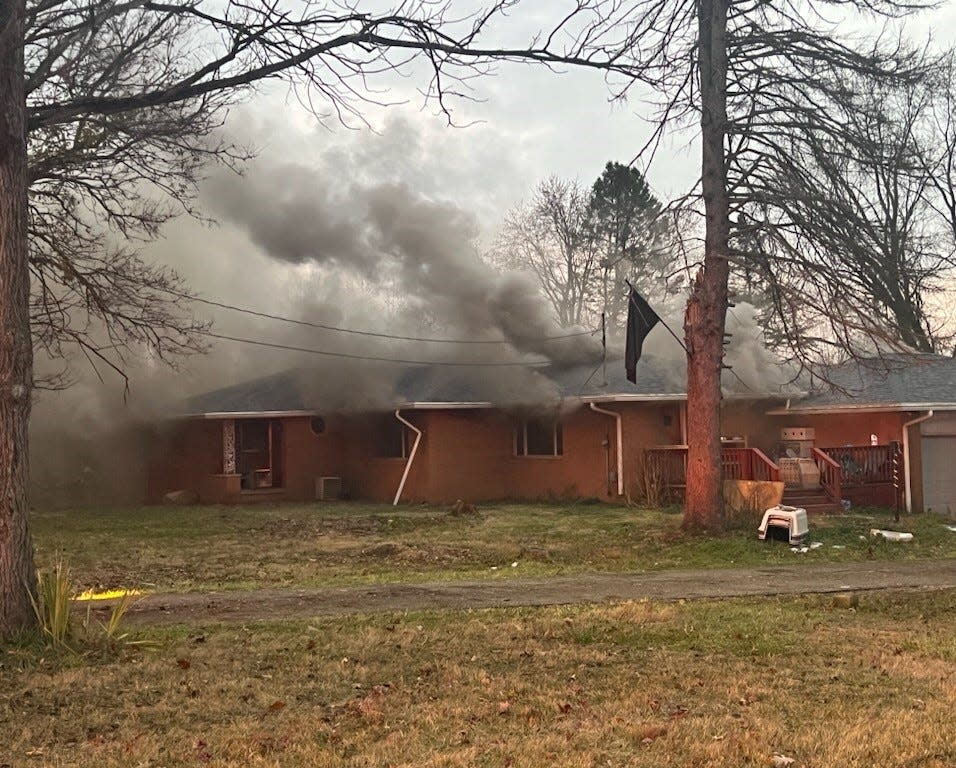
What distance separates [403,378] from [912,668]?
64.7 ft

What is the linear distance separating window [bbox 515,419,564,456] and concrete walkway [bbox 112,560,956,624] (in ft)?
39.0

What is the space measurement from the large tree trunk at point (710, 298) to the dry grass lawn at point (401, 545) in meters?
0.89

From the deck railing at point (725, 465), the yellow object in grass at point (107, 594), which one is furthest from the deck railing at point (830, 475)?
the yellow object in grass at point (107, 594)

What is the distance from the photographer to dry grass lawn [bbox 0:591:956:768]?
516 centimetres

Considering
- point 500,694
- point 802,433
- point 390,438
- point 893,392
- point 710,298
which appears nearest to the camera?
point 500,694

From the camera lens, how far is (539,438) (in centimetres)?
2498

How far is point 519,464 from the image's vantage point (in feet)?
82.1

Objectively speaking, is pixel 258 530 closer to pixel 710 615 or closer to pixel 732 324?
pixel 710 615

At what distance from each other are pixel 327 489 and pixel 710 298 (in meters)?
12.7

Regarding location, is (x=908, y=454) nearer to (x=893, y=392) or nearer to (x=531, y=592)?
(x=893, y=392)

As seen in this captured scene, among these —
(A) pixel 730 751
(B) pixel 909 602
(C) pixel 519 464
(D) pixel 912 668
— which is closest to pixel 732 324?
(C) pixel 519 464

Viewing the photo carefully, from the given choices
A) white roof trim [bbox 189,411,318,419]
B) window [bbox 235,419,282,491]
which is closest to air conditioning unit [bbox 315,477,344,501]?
window [bbox 235,419,282,491]

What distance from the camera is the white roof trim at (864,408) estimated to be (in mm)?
21062

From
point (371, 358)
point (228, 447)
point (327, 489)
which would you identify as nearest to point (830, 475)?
point (371, 358)
